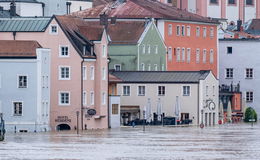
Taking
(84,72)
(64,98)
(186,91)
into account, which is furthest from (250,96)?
(64,98)

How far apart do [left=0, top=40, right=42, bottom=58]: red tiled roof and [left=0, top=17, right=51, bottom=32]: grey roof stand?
8329 millimetres

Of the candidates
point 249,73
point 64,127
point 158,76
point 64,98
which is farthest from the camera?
Answer: point 249,73

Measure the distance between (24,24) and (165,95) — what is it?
19.8m

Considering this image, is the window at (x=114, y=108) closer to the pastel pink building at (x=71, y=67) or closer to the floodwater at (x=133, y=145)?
the pastel pink building at (x=71, y=67)

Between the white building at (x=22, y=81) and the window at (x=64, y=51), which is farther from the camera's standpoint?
the window at (x=64, y=51)

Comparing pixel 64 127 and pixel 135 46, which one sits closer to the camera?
pixel 64 127

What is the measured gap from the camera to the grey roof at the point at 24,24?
137 meters

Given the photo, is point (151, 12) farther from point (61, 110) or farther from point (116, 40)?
point (61, 110)

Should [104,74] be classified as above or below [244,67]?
below

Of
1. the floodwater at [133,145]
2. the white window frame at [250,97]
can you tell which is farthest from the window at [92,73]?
the white window frame at [250,97]

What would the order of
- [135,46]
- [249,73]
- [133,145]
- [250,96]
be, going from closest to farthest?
1. [133,145]
2. [135,46]
3. [250,96]
4. [249,73]

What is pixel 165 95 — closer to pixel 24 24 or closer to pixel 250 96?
pixel 24 24

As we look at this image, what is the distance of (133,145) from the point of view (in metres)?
99.1

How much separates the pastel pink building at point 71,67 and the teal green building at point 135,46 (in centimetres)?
1937
